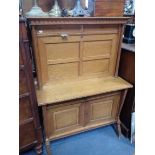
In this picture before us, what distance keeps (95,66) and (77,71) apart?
0.19 meters

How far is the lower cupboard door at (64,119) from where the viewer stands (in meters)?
1.45

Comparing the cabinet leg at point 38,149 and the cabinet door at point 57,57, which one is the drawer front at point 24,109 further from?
the cabinet leg at point 38,149

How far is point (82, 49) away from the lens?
1.48 metres

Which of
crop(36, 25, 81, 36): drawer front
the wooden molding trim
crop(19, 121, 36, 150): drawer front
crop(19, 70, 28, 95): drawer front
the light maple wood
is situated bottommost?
crop(19, 121, 36, 150): drawer front

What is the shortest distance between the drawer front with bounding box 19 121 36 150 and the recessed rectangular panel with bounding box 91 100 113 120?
608 millimetres

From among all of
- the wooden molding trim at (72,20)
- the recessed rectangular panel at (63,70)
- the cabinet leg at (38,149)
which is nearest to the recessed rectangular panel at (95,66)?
the recessed rectangular panel at (63,70)

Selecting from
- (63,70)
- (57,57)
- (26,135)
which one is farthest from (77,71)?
(26,135)

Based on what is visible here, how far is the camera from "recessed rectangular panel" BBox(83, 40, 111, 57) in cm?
149

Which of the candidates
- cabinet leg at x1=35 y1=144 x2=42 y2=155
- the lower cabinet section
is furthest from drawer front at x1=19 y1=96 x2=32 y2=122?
cabinet leg at x1=35 y1=144 x2=42 y2=155

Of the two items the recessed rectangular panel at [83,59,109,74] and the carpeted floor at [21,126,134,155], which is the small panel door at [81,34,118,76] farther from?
the carpeted floor at [21,126,134,155]
